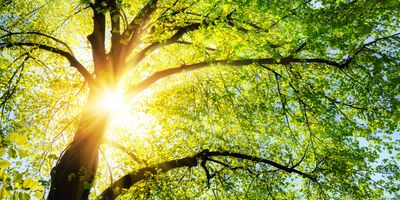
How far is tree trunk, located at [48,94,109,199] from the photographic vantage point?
847 centimetres

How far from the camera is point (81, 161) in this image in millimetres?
9195

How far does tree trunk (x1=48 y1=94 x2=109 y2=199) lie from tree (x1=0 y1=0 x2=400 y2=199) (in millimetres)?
30

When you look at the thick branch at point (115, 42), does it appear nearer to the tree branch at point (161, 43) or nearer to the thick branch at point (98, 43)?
the thick branch at point (98, 43)

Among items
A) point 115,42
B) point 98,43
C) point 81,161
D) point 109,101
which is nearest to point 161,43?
point 115,42

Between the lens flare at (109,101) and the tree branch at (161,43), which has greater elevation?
the tree branch at (161,43)

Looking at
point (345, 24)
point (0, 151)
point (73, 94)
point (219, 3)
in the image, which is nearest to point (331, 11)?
point (345, 24)

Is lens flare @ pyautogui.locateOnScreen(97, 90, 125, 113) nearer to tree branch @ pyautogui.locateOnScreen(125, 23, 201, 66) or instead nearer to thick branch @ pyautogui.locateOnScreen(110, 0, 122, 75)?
thick branch @ pyautogui.locateOnScreen(110, 0, 122, 75)

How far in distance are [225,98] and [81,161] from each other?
6076mm

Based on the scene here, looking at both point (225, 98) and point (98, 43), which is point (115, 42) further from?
point (225, 98)

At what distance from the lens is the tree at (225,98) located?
10.4 metres

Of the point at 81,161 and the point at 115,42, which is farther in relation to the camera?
the point at 115,42

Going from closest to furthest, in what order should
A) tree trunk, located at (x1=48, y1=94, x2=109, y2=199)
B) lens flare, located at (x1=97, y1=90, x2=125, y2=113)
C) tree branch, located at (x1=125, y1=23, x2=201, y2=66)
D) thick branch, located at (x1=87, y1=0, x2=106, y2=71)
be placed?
1. tree trunk, located at (x1=48, y1=94, x2=109, y2=199)
2. lens flare, located at (x1=97, y1=90, x2=125, y2=113)
3. thick branch, located at (x1=87, y1=0, x2=106, y2=71)
4. tree branch, located at (x1=125, y1=23, x2=201, y2=66)

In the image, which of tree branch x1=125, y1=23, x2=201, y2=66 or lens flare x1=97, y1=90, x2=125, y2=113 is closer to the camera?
lens flare x1=97, y1=90, x2=125, y2=113

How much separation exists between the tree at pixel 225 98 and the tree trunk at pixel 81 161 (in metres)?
0.03
